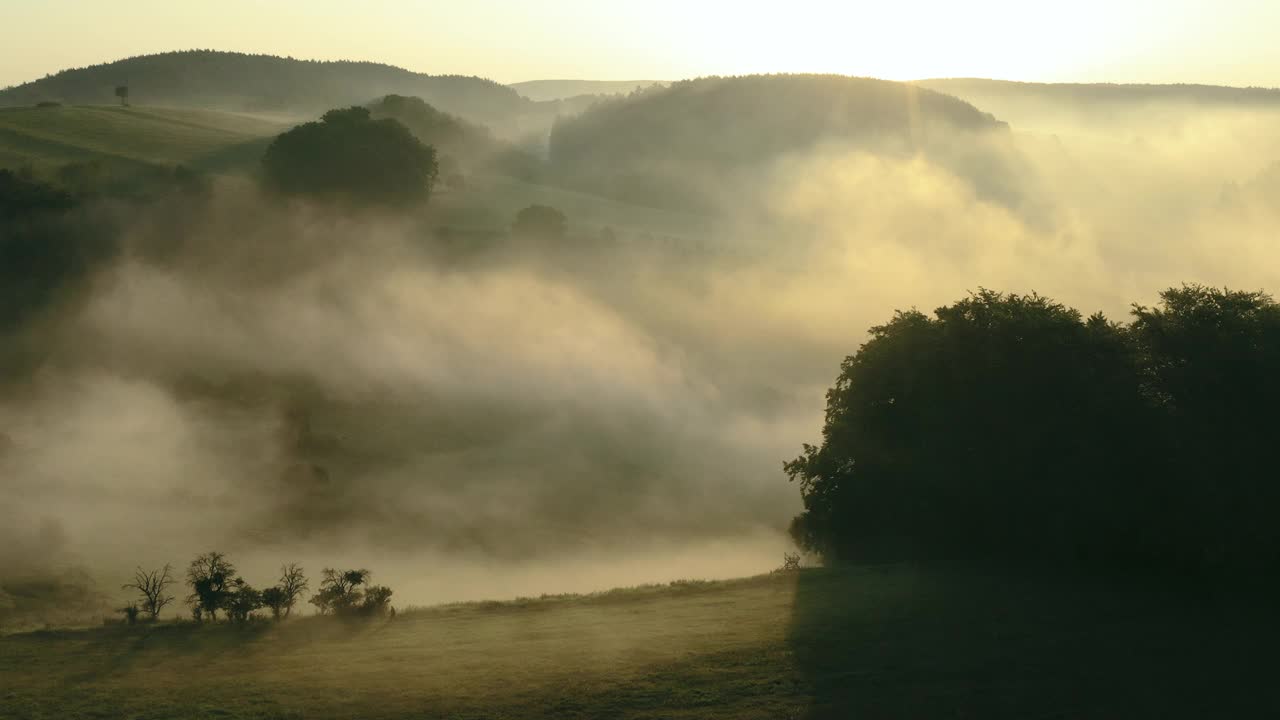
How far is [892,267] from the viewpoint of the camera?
517 ft

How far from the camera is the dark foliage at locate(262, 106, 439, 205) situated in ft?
416

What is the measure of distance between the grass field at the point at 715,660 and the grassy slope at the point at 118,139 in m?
107

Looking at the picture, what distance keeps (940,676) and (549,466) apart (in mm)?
40785

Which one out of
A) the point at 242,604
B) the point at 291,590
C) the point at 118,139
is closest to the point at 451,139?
the point at 118,139

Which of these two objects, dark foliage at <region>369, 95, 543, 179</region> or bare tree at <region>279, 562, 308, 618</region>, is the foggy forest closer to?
bare tree at <region>279, 562, 308, 618</region>

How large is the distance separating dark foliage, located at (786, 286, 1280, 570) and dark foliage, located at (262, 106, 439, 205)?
3651 inches

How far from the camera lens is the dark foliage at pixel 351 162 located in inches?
4998

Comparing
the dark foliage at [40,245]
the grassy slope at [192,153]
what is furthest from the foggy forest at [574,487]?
the grassy slope at [192,153]

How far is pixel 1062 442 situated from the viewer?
44719 millimetres

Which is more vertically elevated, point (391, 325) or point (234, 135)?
point (234, 135)

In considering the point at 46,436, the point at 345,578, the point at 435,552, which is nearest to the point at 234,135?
the point at 46,436

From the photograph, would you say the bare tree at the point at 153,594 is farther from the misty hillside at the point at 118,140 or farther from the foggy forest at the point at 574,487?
the misty hillside at the point at 118,140

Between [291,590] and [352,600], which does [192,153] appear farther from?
[352,600]

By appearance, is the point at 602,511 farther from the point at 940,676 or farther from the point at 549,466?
the point at 940,676
